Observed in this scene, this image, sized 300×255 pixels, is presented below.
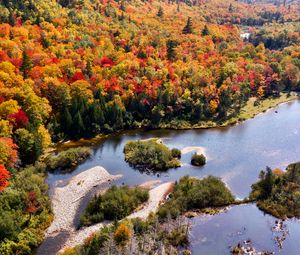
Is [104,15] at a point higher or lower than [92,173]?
higher

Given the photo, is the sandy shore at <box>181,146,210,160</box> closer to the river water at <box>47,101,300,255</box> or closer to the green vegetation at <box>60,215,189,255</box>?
the river water at <box>47,101,300,255</box>

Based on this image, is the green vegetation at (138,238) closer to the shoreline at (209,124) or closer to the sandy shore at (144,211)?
the sandy shore at (144,211)

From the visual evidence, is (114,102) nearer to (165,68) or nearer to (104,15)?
(165,68)

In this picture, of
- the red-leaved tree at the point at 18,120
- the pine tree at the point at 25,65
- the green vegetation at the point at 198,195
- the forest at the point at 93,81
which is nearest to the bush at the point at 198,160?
the green vegetation at the point at 198,195

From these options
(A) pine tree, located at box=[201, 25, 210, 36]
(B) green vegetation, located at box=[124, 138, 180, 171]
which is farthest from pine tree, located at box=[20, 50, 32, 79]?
(A) pine tree, located at box=[201, 25, 210, 36]

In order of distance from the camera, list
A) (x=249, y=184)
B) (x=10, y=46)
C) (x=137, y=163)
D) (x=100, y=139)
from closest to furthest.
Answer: (x=249, y=184)
(x=137, y=163)
(x=100, y=139)
(x=10, y=46)

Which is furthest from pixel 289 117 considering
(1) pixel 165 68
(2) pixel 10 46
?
(2) pixel 10 46
